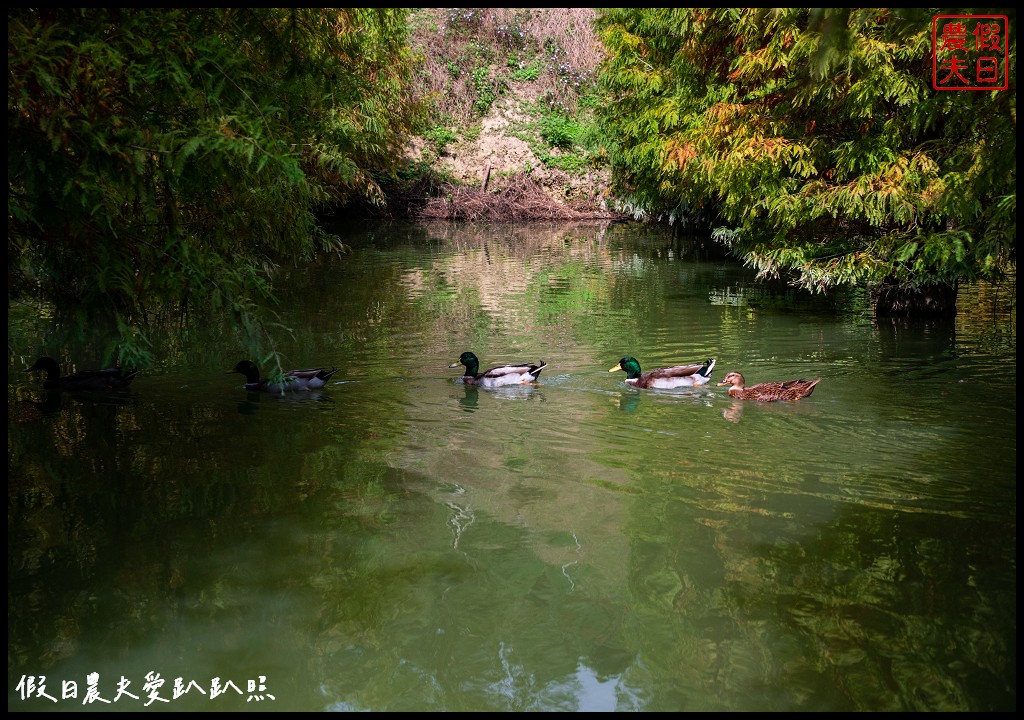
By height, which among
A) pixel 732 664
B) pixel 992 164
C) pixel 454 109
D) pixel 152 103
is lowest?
pixel 732 664

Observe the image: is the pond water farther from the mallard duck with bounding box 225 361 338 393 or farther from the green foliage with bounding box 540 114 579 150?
the green foliage with bounding box 540 114 579 150

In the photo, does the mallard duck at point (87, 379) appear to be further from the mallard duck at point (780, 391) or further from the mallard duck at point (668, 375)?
the mallard duck at point (780, 391)

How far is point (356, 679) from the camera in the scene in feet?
17.3

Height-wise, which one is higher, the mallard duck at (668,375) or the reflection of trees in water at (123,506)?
the mallard duck at (668,375)

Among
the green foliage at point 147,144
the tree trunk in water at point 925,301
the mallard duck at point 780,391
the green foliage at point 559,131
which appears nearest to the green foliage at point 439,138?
the green foliage at point 559,131

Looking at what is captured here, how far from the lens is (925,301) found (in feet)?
51.1

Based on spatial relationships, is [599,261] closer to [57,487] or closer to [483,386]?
[483,386]

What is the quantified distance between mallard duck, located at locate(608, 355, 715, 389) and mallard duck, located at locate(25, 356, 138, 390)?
19.3ft

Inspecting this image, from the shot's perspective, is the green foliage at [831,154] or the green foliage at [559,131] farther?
the green foliage at [559,131]

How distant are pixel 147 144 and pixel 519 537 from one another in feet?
12.2

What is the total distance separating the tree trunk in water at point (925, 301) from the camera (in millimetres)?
15508

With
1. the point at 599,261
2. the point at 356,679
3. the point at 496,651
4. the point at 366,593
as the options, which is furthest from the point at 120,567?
the point at 599,261

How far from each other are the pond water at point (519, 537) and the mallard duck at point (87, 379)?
0.22 metres

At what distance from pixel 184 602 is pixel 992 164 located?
5.97 m
